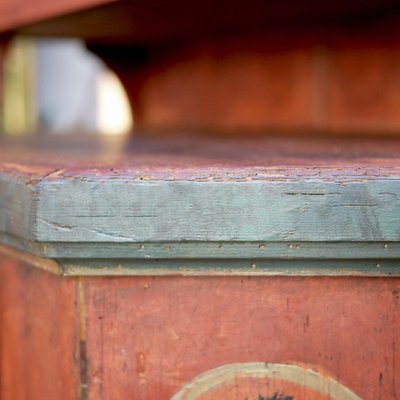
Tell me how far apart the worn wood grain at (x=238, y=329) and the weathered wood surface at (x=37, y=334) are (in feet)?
0.08

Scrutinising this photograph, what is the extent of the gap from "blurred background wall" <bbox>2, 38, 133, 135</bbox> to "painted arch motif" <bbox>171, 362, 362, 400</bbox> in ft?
13.1

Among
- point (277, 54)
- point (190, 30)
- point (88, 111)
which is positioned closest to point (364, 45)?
point (277, 54)

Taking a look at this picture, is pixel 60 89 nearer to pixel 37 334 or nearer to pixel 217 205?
pixel 37 334

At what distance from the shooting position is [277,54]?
1.92m

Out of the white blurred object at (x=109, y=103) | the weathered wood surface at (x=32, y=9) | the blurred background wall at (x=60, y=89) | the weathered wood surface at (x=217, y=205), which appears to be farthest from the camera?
the blurred background wall at (x=60, y=89)

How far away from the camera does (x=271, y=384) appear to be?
0.63 m

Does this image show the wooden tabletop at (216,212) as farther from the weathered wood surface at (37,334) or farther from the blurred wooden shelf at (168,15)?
the blurred wooden shelf at (168,15)

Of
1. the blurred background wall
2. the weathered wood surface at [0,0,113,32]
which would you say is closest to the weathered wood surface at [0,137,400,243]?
the weathered wood surface at [0,0,113,32]

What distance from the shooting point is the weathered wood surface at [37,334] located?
66 cm

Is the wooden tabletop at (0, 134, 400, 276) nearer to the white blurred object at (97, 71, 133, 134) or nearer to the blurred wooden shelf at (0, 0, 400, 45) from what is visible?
the blurred wooden shelf at (0, 0, 400, 45)

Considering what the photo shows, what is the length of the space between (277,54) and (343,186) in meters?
1.39

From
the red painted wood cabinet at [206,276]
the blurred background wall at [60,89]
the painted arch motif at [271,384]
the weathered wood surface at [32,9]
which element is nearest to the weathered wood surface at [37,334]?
the red painted wood cabinet at [206,276]

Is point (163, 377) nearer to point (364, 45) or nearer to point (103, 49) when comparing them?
point (364, 45)

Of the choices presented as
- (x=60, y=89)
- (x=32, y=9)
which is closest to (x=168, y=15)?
(x=32, y=9)
